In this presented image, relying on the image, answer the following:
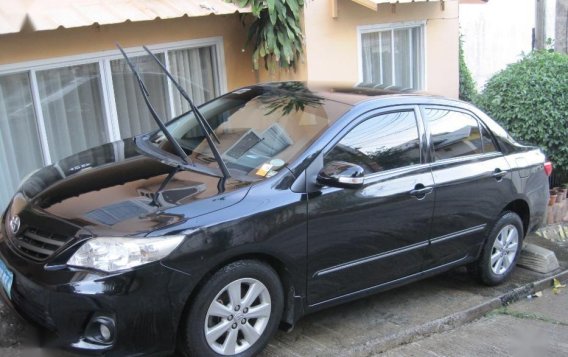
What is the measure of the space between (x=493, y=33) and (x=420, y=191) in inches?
412

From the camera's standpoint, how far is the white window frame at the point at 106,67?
5.83 metres

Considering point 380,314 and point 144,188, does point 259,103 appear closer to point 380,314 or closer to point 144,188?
point 144,188

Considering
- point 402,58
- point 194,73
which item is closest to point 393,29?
point 402,58

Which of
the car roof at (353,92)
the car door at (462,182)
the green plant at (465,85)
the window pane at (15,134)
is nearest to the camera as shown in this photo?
the car roof at (353,92)

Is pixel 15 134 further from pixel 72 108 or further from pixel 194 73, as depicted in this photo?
pixel 194 73

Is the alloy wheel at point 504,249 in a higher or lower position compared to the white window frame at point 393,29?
lower

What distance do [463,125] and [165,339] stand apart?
2928 mm

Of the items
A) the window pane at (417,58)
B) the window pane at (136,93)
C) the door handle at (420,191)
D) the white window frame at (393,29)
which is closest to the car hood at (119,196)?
the door handle at (420,191)

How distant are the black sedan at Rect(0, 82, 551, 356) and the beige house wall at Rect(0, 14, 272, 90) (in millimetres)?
1717

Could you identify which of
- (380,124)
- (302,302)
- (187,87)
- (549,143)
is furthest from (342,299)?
(549,143)

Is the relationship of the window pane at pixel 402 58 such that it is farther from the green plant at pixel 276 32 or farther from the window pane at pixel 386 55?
the green plant at pixel 276 32

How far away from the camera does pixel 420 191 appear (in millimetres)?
4402

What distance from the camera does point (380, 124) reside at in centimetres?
439

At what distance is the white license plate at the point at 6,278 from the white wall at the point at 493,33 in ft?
37.5
